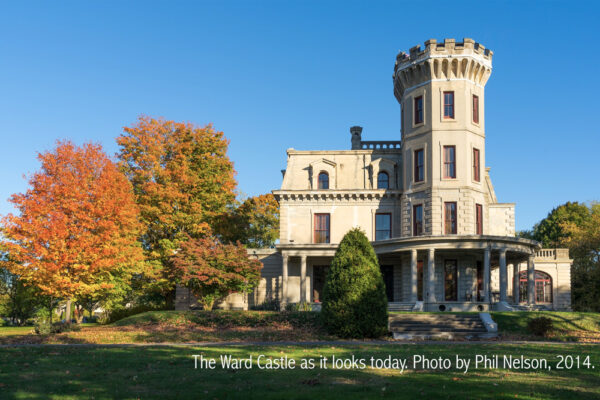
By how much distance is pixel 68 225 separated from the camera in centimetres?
2712

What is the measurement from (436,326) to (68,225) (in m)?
18.0

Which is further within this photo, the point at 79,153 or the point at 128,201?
the point at 128,201

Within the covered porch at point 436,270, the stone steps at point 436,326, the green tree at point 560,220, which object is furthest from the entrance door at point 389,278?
the green tree at point 560,220

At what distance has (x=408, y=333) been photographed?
2306cm

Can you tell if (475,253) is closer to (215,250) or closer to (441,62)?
(441,62)

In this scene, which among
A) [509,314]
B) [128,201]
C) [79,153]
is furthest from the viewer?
[128,201]

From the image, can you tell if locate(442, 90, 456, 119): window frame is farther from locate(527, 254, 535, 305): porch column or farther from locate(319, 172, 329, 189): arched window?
locate(527, 254, 535, 305): porch column

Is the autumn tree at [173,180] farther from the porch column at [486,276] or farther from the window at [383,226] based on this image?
the porch column at [486,276]

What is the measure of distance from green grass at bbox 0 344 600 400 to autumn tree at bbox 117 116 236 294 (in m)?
25.3

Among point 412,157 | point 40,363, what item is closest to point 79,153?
point 40,363

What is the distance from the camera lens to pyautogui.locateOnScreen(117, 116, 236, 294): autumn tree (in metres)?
39.4

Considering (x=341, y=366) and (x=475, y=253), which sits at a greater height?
(x=475, y=253)

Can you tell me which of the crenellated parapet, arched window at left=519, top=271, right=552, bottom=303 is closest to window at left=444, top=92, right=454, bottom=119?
the crenellated parapet

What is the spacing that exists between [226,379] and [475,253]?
27.6 metres
